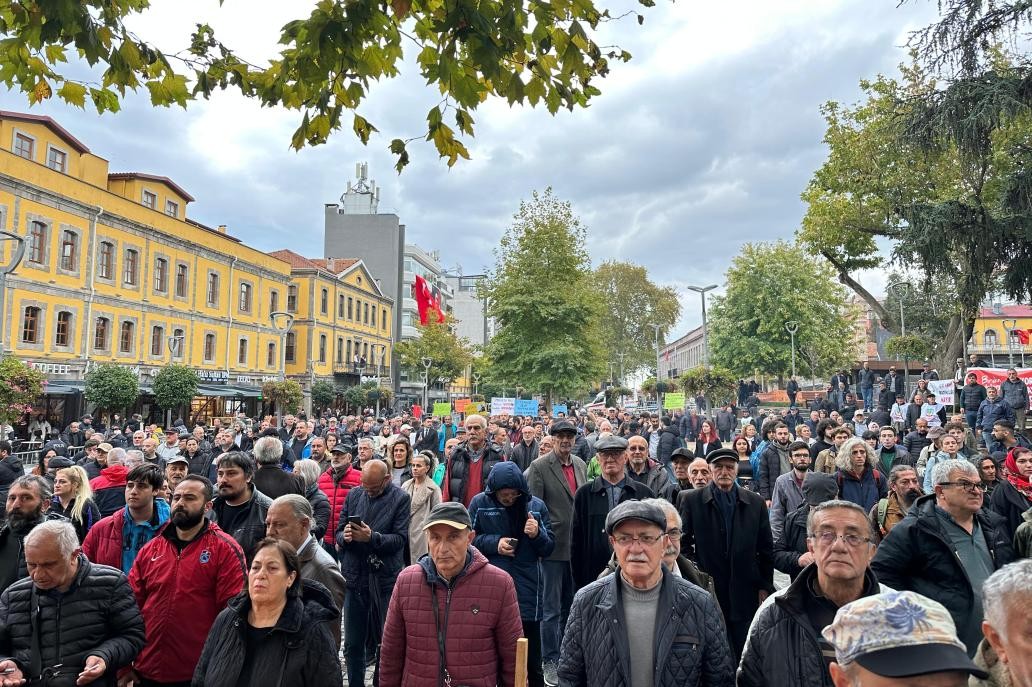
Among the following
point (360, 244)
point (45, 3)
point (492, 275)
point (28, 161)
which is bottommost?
point (45, 3)

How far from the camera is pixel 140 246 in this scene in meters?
34.8

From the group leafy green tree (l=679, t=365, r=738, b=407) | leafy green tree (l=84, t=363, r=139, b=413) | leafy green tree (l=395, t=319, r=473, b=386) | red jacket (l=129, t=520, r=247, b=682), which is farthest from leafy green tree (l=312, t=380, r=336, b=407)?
red jacket (l=129, t=520, r=247, b=682)

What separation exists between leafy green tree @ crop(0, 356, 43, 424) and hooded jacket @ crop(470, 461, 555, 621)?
16.0 metres

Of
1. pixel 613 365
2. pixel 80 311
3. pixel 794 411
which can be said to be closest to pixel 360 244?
pixel 613 365

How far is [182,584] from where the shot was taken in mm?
3912

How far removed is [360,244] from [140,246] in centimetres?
3730

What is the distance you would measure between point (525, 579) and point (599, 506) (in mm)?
875

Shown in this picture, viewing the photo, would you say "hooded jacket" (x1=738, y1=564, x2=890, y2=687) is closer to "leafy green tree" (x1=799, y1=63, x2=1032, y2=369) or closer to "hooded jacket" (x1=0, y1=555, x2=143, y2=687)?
"hooded jacket" (x1=0, y1=555, x2=143, y2=687)

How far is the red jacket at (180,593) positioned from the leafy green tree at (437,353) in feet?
189

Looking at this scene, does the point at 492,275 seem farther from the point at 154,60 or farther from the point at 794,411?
the point at 154,60

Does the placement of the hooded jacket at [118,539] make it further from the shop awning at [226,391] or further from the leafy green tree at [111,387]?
the shop awning at [226,391]

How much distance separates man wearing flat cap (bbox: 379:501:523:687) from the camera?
3.48 m

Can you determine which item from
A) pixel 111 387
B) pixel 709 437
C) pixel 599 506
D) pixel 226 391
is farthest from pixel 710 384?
pixel 599 506

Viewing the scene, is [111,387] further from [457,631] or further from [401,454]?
[457,631]
